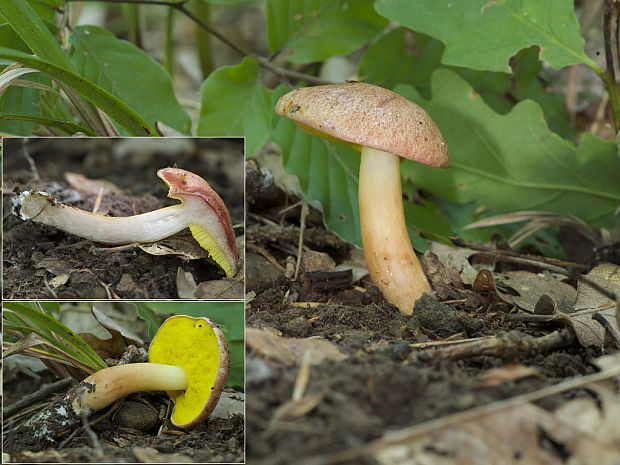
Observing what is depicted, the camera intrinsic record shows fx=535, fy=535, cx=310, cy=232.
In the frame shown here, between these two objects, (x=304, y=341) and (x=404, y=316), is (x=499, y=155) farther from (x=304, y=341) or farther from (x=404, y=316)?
(x=304, y=341)

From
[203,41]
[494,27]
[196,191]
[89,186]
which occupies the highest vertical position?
[494,27]

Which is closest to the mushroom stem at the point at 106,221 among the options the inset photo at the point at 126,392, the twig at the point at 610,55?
the inset photo at the point at 126,392

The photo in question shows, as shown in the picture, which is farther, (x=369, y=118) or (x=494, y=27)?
(x=494, y=27)

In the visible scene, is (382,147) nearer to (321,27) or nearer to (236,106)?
(236,106)

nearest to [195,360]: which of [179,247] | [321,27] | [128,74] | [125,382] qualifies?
[125,382]

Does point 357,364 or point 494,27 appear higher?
point 494,27
